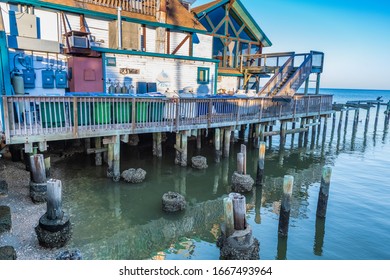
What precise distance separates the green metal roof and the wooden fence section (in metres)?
11.4

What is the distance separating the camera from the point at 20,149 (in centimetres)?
1414

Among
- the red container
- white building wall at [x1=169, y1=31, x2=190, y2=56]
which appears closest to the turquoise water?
the red container

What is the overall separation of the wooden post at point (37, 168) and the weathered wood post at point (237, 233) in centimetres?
663

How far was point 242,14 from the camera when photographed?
28188 mm

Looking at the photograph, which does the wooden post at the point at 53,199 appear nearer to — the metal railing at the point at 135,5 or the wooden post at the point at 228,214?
the wooden post at the point at 228,214

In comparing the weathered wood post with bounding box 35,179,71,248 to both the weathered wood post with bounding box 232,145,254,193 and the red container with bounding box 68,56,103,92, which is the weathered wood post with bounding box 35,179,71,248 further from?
the red container with bounding box 68,56,103,92

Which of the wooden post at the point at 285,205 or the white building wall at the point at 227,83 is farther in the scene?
the white building wall at the point at 227,83

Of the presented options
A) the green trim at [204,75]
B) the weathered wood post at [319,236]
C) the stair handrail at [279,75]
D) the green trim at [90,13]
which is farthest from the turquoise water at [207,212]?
the green trim at [90,13]

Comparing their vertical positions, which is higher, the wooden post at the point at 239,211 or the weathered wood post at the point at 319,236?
the wooden post at the point at 239,211

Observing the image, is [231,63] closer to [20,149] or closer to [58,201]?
[20,149]

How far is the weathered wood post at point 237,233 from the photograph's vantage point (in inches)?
306

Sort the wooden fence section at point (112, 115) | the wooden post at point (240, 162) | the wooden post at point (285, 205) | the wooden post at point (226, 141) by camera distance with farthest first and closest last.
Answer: the wooden post at point (226, 141) < the wooden post at point (240, 162) < the wooden fence section at point (112, 115) < the wooden post at point (285, 205)

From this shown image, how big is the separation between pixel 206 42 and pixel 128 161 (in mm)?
12639

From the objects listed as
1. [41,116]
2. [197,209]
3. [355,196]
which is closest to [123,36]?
[41,116]
